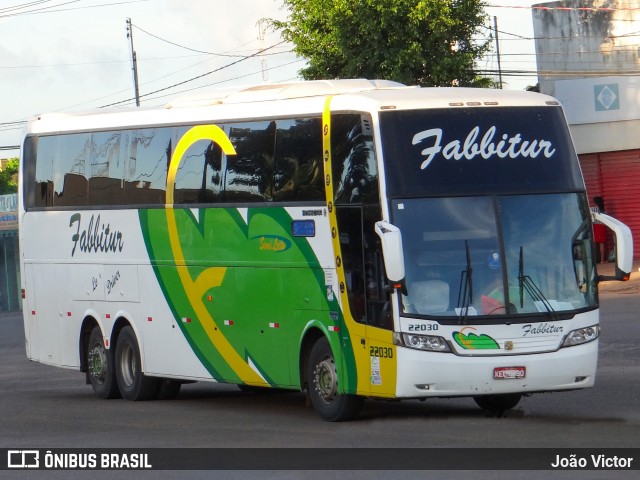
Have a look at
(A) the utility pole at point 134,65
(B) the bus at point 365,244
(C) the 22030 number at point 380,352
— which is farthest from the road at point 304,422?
(A) the utility pole at point 134,65

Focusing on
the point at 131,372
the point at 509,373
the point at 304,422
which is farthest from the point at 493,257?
the point at 131,372

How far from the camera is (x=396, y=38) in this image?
39.8 meters

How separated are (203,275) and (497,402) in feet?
12.8

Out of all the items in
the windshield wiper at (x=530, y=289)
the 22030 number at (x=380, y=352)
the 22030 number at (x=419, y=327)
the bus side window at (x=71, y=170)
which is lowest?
the 22030 number at (x=380, y=352)

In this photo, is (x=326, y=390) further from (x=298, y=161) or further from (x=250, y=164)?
(x=250, y=164)

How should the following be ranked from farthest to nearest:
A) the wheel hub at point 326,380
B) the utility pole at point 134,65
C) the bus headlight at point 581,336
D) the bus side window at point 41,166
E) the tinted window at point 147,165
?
the utility pole at point 134,65 < the bus side window at point 41,166 < the tinted window at point 147,165 < the wheel hub at point 326,380 < the bus headlight at point 581,336

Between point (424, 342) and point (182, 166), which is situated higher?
point (182, 166)

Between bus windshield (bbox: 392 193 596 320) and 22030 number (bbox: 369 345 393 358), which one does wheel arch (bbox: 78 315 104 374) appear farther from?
bus windshield (bbox: 392 193 596 320)

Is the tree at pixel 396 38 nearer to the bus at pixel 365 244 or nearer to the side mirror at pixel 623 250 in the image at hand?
the bus at pixel 365 244

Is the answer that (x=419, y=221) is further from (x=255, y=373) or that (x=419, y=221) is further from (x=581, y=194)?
(x=255, y=373)

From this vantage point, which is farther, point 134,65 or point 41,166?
point 134,65

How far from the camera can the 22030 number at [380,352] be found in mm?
13375

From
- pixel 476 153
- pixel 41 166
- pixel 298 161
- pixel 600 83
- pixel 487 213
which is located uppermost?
pixel 600 83

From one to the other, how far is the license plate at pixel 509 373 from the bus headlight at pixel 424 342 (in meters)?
0.50
